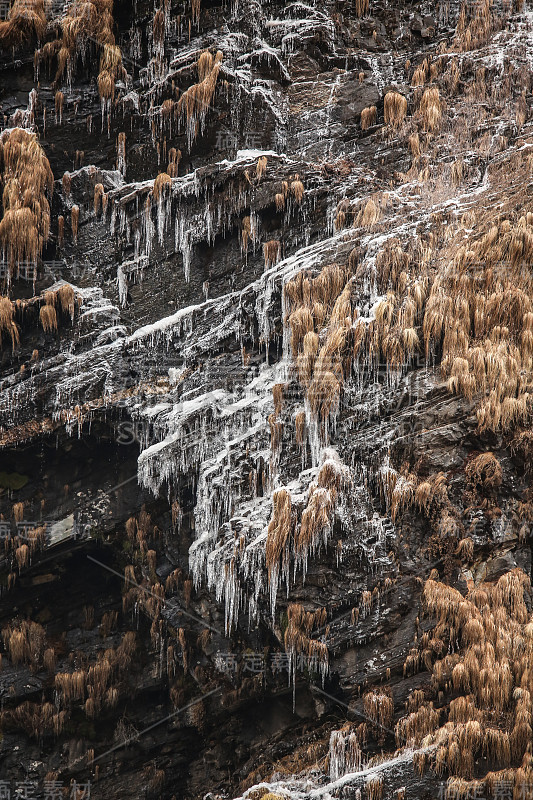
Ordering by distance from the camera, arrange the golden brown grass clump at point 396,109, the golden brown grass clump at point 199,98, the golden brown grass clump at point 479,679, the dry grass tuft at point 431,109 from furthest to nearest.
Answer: the golden brown grass clump at point 199,98 → the golden brown grass clump at point 396,109 → the dry grass tuft at point 431,109 → the golden brown grass clump at point 479,679

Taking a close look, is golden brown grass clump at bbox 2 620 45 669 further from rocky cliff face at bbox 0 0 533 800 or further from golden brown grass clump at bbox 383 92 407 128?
golden brown grass clump at bbox 383 92 407 128

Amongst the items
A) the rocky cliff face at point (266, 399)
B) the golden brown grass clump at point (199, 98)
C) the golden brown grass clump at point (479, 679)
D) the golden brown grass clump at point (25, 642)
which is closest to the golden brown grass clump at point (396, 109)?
the rocky cliff face at point (266, 399)

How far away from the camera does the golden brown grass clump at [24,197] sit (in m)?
15.0

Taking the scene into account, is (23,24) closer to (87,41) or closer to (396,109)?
(87,41)

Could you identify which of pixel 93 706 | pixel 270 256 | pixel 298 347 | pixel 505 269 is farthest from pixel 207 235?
pixel 93 706

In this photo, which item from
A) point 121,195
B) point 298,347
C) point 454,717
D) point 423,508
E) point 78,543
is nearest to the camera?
point 454,717

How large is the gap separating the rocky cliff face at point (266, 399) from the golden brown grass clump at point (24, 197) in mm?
60

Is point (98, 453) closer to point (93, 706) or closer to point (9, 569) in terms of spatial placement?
point (9, 569)

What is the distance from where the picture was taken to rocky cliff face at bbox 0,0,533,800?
1112 centimetres

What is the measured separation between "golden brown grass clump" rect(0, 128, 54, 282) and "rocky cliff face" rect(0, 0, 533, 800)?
6 cm

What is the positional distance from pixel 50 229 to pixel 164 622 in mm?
7919

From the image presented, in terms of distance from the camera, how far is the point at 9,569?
14188 mm

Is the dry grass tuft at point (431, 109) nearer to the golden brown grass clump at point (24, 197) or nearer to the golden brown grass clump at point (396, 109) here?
the golden brown grass clump at point (396, 109)

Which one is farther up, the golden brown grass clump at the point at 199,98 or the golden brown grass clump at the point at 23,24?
the golden brown grass clump at the point at 23,24
